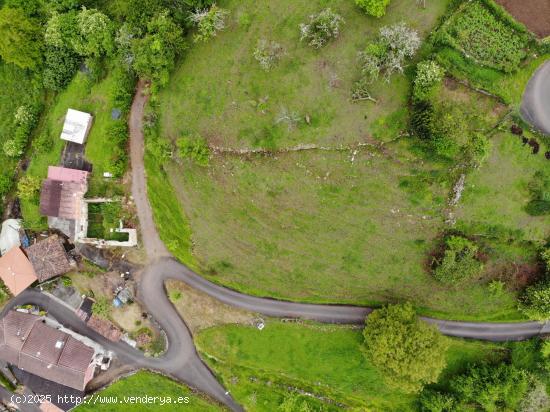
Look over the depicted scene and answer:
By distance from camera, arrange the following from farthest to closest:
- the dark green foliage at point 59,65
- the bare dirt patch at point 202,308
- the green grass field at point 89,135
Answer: the bare dirt patch at point 202,308 < the dark green foliage at point 59,65 < the green grass field at point 89,135

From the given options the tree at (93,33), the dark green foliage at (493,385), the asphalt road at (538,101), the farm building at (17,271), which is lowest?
the farm building at (17,271)

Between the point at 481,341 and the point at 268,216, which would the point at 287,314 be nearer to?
the point at 268,216

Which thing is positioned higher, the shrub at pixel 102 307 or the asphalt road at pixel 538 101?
the asphalt road at pixel 538 101

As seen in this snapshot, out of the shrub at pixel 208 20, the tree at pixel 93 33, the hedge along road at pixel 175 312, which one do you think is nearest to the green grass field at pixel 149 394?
the hedge along road at pixel 175 312

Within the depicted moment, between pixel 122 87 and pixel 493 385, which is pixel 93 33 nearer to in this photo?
pixel 122 87

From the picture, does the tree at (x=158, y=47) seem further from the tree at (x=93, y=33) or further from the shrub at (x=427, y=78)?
the shrub at (x=427, y=78)
